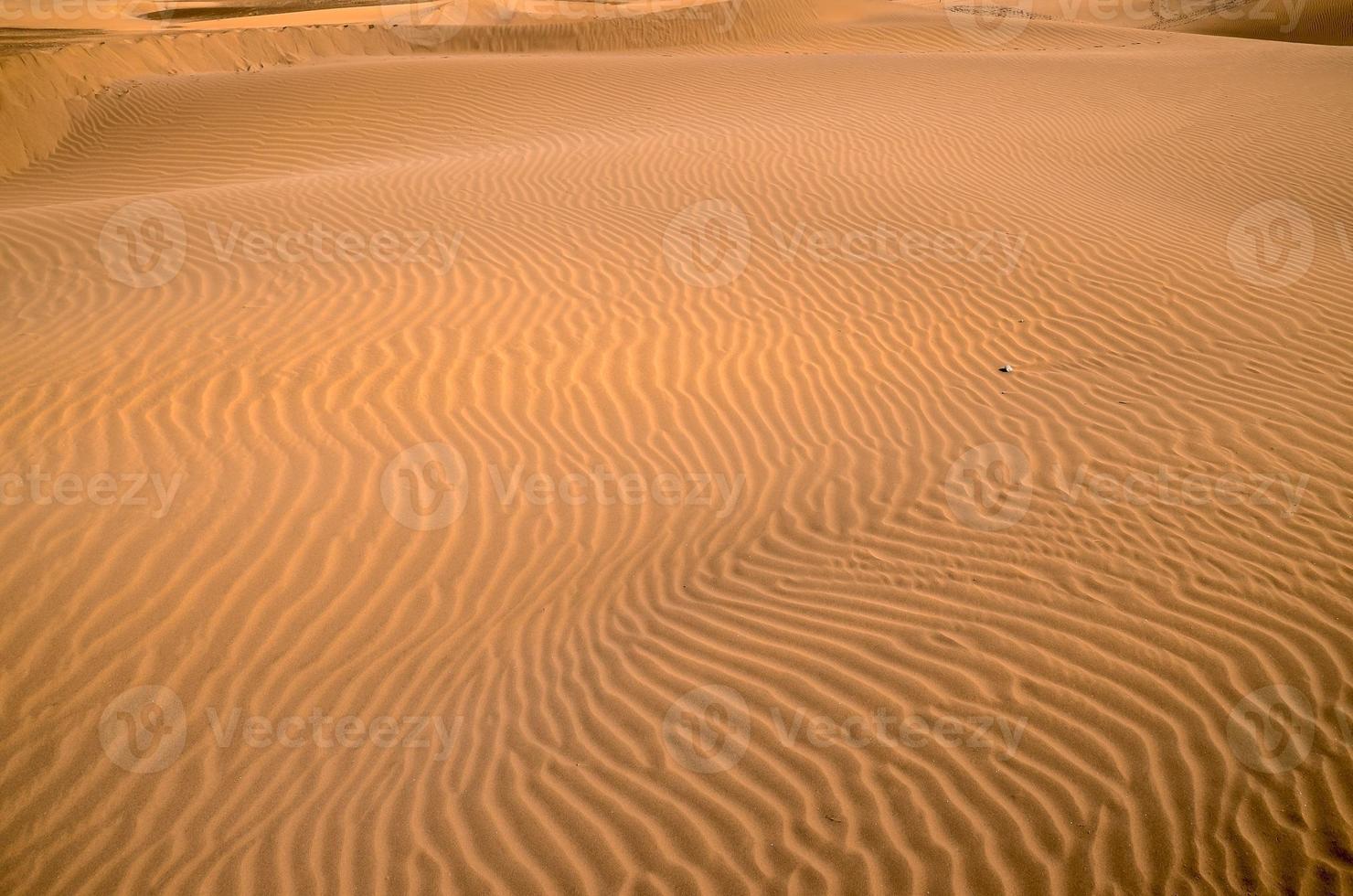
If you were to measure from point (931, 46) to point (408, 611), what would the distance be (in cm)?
2048

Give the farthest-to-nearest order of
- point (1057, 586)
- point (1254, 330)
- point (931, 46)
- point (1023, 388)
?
point (931, 46), point (1254, 330), point (1023, 388), point (1057, 586)

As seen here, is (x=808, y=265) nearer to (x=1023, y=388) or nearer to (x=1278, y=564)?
(x=1023, y=388)

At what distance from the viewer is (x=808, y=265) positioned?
26.5ft

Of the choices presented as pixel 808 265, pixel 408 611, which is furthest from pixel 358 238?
pixel 408 611

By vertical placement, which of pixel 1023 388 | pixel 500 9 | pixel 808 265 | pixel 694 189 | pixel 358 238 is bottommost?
pixel 1023 388

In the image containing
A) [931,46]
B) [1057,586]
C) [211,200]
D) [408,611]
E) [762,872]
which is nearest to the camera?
[762,872]

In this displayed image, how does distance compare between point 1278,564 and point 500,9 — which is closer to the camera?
point 1278,564

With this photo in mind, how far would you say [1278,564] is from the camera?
4.23 metres

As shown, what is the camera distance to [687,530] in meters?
5.04

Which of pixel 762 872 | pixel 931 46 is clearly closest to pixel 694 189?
pixel 762 872

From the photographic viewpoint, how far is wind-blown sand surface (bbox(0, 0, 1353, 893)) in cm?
319

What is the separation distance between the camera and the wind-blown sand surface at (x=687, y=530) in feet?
10.5

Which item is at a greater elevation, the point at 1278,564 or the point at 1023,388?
the point at 1023,388

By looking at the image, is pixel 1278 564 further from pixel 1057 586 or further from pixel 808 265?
pixel 808 265
